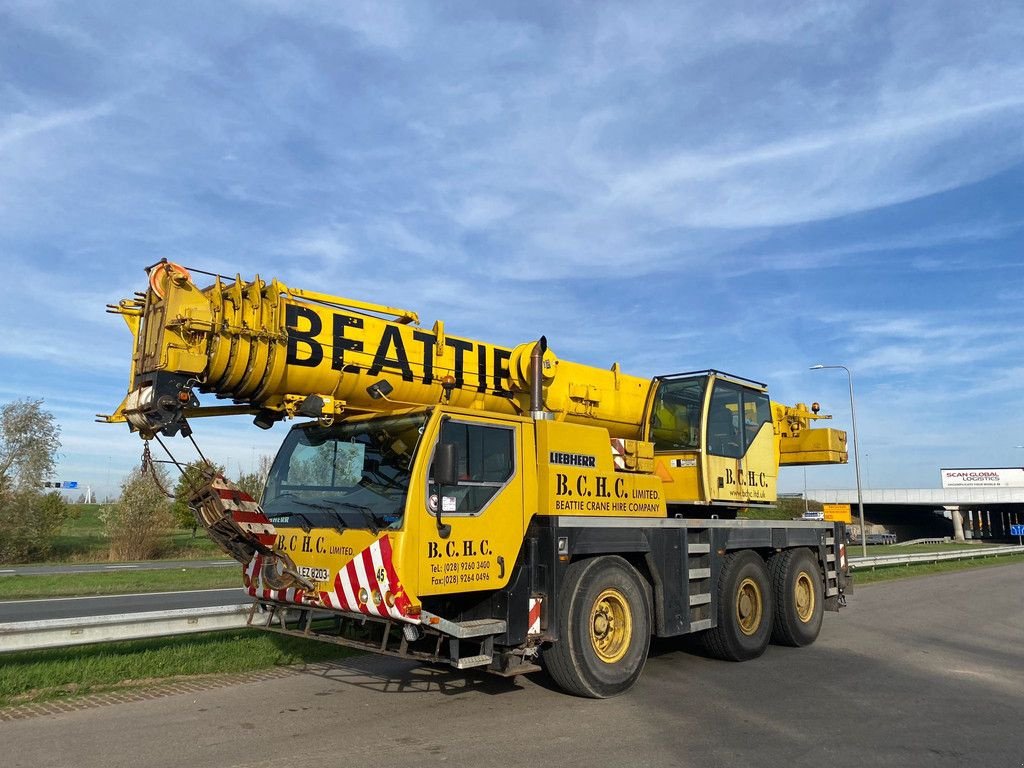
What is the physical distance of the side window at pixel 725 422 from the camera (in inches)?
362

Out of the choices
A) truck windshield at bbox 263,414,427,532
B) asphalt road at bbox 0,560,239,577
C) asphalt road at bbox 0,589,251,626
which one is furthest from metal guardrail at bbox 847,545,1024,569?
asphalt road at bbox 0,560,239,577

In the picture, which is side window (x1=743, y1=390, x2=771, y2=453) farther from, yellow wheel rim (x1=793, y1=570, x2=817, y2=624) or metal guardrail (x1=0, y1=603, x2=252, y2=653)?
metal guardrail (x1=0, y1=603, x2=252, y2=653)

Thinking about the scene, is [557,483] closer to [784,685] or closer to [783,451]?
[784,685]

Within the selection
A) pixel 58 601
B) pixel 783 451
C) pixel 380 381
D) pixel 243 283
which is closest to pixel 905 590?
pixel 783 451

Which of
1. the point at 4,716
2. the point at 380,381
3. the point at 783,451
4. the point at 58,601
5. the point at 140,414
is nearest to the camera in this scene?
the point at 140,414

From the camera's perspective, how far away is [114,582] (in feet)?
67.3

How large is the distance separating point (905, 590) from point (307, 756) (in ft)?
55.5

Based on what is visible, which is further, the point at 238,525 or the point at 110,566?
the point at 110,566

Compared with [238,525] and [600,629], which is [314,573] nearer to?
[238,525]

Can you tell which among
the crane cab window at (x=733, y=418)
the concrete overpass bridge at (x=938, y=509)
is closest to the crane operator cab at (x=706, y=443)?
the crane cab window at (x=733, y=418)

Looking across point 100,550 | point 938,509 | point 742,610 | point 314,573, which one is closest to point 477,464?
point 314,573

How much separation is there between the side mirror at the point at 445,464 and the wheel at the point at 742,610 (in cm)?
423

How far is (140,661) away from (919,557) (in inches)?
946

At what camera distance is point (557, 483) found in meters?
6.90
